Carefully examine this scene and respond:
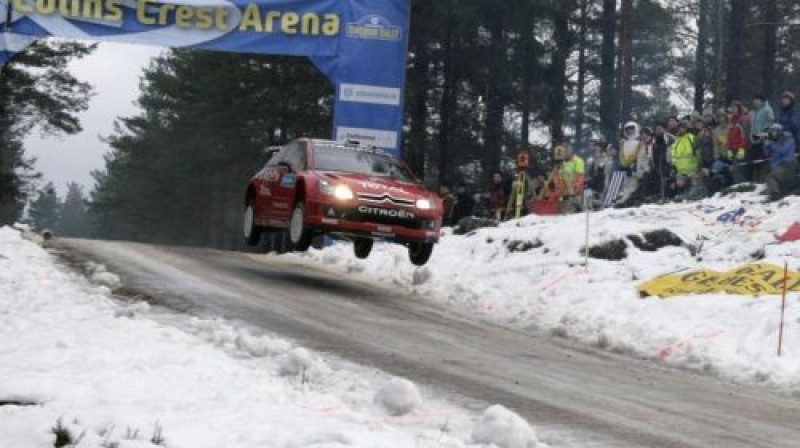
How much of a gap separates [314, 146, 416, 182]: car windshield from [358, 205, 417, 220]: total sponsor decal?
3.49ft

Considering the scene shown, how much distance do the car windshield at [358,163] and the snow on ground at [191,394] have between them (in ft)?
20.9

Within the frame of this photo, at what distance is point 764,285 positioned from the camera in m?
12.4

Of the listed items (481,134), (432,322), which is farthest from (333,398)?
(481,134)

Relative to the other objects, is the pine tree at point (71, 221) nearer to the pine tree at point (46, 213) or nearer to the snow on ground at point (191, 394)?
the pine tree at point (46, 213)

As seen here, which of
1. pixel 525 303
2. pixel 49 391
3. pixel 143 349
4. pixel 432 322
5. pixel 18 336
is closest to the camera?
pixel 49 391

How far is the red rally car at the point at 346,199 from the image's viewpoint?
1370 centimetres

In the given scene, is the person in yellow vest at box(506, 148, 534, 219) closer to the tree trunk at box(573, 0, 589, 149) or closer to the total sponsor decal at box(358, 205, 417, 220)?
the total sponsor decal at box(358, 205, 417, 220)

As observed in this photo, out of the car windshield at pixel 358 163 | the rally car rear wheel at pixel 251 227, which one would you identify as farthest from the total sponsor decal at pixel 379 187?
the rally car rear wheel at pixel 251 227

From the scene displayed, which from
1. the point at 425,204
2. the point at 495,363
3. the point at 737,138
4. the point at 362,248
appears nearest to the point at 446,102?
the point at 737,138

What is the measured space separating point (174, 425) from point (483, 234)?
14.7 m

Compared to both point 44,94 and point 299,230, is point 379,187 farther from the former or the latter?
point 44,94

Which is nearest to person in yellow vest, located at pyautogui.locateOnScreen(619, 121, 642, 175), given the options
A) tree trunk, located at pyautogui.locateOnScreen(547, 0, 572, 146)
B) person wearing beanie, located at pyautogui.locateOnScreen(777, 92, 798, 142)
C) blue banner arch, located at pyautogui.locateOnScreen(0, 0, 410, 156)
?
person wearing beanie, located at pyautogui.locateOnScreen(777, 92, 798, 142)

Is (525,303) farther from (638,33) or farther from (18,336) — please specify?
(638,33)

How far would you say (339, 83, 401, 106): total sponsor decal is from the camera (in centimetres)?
2342
